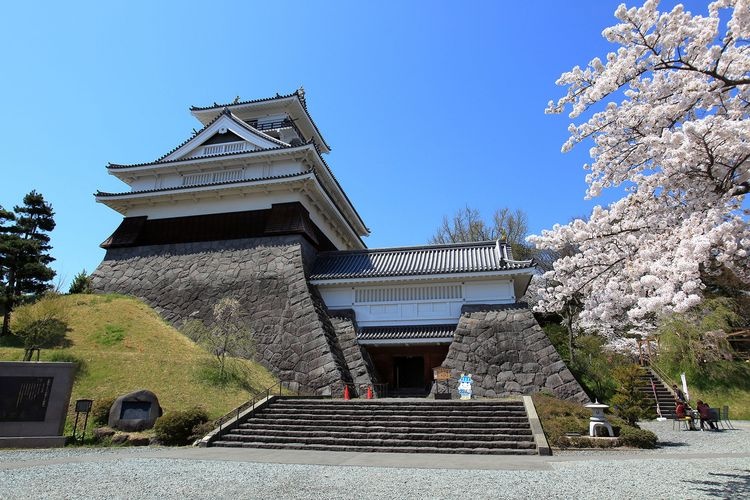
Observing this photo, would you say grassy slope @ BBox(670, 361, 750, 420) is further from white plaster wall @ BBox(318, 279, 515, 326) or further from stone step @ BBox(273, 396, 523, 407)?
stone step @ BBox(273, 396, 523, 407)

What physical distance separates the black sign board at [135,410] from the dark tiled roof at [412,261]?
9028 mm

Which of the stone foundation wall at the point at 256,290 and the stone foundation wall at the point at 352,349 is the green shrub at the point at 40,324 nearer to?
the stone foundation wall at the point at 256,290

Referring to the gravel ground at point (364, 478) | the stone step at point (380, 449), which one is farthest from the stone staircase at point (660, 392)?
the stone step at point (380, 449)

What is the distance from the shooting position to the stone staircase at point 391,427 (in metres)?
10.5

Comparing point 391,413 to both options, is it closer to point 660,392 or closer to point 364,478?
point 364,478

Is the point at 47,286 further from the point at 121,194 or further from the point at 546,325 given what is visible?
the point at 546,325

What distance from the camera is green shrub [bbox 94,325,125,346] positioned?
16625mm

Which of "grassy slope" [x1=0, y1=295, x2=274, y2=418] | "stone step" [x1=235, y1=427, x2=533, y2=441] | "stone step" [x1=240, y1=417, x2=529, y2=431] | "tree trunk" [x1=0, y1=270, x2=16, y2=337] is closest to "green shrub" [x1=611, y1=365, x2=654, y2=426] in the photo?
"stone step" [x1=240, y1=417, x2=529, y2=431]

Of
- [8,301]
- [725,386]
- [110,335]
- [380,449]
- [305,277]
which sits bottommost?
[380,449]

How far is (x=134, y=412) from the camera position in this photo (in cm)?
1184

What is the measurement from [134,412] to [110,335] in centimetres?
650

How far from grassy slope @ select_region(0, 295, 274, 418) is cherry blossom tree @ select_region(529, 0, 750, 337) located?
1114 centimetres

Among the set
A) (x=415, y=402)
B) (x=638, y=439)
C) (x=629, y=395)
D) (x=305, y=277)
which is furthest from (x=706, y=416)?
(x=305, y=277)

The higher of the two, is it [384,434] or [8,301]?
[8,301]
